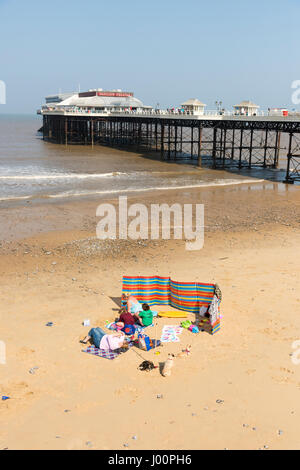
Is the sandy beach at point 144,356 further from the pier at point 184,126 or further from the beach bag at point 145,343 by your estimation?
the pier at point 184,126

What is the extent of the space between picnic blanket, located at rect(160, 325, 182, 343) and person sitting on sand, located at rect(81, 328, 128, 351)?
83 centimetres

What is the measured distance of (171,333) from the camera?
372 inches

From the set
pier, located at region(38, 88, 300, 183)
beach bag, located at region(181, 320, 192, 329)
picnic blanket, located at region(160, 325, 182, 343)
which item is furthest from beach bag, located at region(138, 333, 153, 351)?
pier, located at region(38, 88, 300, 183)

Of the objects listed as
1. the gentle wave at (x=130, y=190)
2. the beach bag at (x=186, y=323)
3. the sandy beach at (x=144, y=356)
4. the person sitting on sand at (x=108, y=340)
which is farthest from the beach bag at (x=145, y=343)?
the gentle wave at (x=130, y=190)

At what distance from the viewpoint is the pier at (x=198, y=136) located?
3472 centimetres

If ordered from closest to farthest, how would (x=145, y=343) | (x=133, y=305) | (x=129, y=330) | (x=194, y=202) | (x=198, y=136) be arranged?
(x=145, y=343) → (x=129, y=330) → (x=133, y=305) → (x=194, y=202) → (x=198, y=136)

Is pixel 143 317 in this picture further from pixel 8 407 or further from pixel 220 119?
pixel 220 119

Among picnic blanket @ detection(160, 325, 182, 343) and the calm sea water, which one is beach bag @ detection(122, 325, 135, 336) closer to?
picnic blanket @ detection(160, 325, 182, 343)

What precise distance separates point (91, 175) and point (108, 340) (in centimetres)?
2680

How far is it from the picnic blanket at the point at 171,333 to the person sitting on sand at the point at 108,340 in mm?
831

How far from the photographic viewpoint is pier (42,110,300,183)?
34.7m

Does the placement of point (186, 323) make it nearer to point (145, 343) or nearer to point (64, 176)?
point (145, 343)

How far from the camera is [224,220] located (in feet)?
66.1

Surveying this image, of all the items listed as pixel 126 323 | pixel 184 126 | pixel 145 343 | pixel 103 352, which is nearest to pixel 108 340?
pixel 103 352
